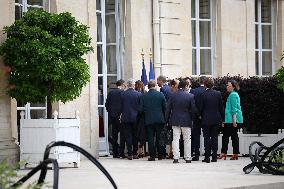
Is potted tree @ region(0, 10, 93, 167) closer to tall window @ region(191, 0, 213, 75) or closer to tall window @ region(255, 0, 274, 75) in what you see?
tall window @ region(191, 0, 213, 75)

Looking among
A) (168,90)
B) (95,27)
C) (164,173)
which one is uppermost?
(95,27)

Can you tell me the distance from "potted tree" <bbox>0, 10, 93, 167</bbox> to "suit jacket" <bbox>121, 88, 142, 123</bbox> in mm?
2981

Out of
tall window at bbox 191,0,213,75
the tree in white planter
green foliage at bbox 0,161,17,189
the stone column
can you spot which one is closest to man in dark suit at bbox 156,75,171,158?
tall window at bbox 191,0,213,75

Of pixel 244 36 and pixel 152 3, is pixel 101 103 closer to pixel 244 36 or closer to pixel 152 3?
pixel 152 3

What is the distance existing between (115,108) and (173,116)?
2.08 m

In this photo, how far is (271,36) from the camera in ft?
83.3

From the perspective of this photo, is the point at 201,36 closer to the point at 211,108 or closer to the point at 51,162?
the point at 211,108

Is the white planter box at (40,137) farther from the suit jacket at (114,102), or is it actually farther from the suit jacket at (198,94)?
the suit jacket at (198,94)

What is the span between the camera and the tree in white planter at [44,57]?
15742mm

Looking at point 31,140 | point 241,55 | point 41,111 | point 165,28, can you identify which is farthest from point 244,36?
point 31,140

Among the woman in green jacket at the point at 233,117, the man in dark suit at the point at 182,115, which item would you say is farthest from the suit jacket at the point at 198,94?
the woman in green jacket at the point at 233,117

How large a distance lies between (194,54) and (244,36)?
6.40 feet

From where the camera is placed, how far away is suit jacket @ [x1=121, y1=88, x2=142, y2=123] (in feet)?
63.5

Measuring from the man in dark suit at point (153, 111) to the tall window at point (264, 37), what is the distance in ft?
22.7
